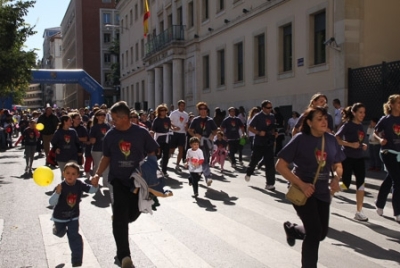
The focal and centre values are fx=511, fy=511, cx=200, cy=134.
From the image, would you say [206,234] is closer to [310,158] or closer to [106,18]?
[310,158]

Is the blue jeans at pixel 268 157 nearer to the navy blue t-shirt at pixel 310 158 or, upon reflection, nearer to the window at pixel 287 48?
the navy blue t-shirt at pixel 310 158

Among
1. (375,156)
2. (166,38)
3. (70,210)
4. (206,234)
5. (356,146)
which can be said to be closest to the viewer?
(70,210)

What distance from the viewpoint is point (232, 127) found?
15203 millimetres

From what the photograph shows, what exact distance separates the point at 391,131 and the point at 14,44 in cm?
1813

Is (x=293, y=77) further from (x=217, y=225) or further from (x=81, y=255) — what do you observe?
(x=81, y=255)

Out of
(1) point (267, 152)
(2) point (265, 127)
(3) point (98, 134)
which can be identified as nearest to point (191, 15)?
(3) point (98, 134)

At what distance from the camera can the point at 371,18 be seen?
18172mm

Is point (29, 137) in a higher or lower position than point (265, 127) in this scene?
lower

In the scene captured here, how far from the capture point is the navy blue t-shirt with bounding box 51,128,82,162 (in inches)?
410

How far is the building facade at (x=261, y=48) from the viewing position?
1811 centimetres

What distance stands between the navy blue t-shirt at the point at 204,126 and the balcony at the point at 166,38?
22973 mm

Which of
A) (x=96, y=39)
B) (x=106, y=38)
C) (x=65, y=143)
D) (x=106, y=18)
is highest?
(x=106, y=18)

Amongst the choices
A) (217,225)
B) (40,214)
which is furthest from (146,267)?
(40,214)

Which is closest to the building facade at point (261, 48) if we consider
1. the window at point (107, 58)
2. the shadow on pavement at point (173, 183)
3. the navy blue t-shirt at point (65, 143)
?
the shadow on pavement at point (173, 183)
